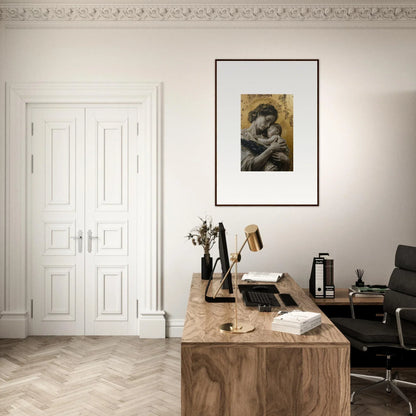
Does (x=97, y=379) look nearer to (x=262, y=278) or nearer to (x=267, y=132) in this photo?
(x=262, y=278)

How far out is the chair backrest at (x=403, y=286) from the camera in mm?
3400

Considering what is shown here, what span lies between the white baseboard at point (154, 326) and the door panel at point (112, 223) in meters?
0.15

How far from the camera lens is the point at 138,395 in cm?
331

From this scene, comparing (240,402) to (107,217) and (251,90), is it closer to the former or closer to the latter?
(107,217)

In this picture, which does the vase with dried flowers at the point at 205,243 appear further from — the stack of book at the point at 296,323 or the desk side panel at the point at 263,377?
the desk side panel at the point at 263,377

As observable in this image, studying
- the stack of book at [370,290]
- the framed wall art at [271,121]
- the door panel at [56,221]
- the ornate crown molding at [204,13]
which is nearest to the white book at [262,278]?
the stack of book at [370,290]

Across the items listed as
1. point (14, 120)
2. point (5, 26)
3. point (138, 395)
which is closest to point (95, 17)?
point (5, 26)

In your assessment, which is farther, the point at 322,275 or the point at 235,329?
the point at 322,275

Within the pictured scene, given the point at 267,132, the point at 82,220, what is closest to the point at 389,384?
the point at 267,132

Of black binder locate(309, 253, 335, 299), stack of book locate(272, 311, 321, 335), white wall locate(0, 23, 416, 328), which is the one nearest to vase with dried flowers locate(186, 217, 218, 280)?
white wall locate(0, 23, 416, 328)

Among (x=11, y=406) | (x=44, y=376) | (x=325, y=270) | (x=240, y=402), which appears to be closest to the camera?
(x=240, y=402)

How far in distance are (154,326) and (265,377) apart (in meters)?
2.60

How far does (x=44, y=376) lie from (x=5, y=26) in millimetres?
3370

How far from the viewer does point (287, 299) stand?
3074mm
